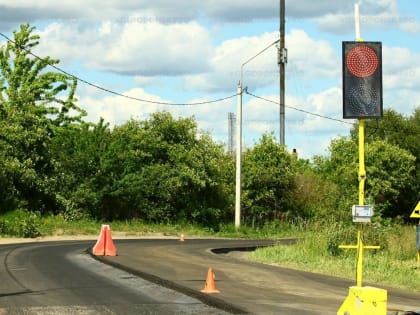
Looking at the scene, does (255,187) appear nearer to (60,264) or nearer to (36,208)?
(36,208)

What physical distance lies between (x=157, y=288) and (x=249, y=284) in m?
2.10

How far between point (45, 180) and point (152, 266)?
26690 millimetres

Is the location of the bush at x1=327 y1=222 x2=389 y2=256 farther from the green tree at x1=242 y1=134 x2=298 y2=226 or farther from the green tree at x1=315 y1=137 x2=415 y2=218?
the green tree at x1=242 y1=134 x2=298 y2=226

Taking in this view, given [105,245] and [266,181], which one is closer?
[105,245]

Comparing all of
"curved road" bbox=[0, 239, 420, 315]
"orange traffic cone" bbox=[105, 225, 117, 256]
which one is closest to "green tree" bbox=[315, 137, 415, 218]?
"orange traffic cone" bbox=[105, 225, 117, 256]

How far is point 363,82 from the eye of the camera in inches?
384

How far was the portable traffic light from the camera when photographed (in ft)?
32.0

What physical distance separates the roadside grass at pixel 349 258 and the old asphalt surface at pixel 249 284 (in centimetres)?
129

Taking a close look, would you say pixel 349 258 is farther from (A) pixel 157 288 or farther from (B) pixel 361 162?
(B) pixel 361 162

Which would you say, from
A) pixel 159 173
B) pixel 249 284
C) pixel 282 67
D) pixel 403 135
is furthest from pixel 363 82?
pixel 403 135

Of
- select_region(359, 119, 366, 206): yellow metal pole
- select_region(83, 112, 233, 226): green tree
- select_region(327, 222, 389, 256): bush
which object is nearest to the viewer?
select_region(359, 119, 366, 206): yellow metal pole

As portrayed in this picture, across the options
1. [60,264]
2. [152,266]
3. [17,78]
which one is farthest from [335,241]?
[17,78]

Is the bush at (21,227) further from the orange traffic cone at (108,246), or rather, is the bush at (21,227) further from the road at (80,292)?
the road at (80,292)

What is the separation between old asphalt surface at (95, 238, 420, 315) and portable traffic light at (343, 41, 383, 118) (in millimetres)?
3867
